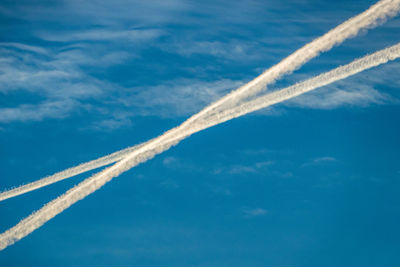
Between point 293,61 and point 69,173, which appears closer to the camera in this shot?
point 293,61

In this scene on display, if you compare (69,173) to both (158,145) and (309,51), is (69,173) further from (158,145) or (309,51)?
(309,51)

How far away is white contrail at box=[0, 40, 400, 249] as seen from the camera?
1758cm

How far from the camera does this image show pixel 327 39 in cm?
1812

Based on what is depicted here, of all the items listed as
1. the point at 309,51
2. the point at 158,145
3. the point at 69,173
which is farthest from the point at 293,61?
the point at 69,173

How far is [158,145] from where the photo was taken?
848 inches

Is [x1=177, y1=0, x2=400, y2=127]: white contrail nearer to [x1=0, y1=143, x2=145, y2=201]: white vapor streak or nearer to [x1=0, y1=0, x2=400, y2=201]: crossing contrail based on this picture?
[x1=0, y1=0, x2=400, y2=201]: crossing contrail

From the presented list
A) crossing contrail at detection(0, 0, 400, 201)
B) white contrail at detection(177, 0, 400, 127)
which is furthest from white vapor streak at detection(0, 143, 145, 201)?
white contrail at detection(177, 0, 400, 127)

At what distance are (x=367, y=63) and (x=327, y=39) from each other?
2067mm

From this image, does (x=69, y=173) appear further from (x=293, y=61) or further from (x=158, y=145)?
(x=293, y=61)

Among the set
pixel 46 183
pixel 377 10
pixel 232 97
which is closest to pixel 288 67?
pixel 232 97

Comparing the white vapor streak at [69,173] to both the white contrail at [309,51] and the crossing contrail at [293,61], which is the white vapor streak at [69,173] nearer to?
the crossing contrail at [293,61]

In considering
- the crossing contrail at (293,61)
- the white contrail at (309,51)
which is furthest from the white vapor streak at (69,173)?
the white contrail at (309,51)

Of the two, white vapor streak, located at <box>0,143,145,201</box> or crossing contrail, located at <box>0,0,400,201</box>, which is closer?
crossing contrail, located at <box>0,0,400,201</box>

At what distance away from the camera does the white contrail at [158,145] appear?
17.6 metres
